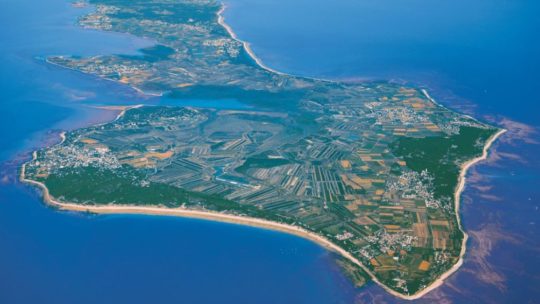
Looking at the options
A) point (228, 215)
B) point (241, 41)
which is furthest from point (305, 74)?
point (228, 215)

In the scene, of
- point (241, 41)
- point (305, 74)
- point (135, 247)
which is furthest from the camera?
point (241, 41)

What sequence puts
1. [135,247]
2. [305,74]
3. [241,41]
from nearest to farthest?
1. [135,247]
2. [305,74]
3. [241,41]

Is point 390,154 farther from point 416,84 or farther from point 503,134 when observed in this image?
point 416,84

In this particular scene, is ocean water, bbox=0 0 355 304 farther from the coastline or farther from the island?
the coastline

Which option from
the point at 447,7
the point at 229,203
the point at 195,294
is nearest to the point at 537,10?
the point at 447,7

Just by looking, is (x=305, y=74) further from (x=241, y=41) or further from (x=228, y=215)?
(x=228, y=215)

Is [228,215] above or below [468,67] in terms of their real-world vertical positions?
below
